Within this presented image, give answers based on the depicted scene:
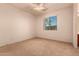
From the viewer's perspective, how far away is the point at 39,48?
6.01 ft

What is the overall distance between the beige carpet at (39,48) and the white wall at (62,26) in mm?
118

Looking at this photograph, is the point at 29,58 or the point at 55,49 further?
the point at 55,49

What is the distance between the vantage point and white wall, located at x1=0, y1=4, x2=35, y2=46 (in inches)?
72.0

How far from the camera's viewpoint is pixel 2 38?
1825mm

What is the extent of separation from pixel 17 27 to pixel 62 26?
35.5 inches

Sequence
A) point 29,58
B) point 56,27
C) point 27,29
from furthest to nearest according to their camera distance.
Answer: point 27,29 < point 56,27 < point 29,58

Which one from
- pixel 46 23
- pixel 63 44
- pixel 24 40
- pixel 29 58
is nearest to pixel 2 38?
pixel 24 40

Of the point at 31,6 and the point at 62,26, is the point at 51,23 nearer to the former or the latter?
the point at 62,26

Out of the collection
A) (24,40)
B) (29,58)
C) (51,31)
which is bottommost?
(29,58)

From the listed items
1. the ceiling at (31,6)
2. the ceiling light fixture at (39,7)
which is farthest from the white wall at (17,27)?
the ceiling light fixture at (39,7)

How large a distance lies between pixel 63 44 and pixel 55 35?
23 cm

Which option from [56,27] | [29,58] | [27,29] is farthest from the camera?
[27,29]

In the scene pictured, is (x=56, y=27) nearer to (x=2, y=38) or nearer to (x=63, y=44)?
(x=63, y=44)

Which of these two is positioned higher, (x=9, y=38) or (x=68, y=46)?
(x=9, y=38)
